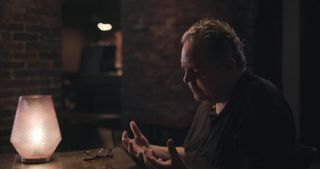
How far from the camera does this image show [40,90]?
10.4ft

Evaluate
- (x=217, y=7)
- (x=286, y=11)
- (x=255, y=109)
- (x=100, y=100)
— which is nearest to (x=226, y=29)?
(x=255, y=109)

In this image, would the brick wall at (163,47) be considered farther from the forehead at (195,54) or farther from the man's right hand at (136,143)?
the forehead at (195,54)

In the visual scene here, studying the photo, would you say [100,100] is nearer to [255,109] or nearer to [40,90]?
[40,90]

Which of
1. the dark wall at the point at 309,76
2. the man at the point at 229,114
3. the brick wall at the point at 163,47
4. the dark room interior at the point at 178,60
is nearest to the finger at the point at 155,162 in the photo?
the man at the point at 229,114

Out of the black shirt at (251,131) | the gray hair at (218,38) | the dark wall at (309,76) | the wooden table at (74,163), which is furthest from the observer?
the dark wall at (309,76)

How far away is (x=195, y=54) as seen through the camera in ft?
5.79

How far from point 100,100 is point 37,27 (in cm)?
346

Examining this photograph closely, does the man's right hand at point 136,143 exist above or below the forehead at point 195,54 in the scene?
Answer: below

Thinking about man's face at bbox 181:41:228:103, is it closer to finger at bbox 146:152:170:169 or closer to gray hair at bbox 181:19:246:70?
gray hair at bbox 181:19:246:70

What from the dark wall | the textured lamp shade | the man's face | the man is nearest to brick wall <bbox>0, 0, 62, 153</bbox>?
the textured lamp shade

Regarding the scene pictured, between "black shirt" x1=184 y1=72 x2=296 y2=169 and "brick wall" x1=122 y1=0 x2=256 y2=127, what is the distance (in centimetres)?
334

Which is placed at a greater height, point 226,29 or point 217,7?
point 217,7

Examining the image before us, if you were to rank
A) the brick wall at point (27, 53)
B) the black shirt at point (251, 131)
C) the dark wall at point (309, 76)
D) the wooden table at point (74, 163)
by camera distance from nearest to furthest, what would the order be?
the black shirt at point (251, 131)
the wooden table at point (74, 163)
the brick wall at point (27, 53)
the dark wall at point (309, 76)

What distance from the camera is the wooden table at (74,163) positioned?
1989 millimetres
